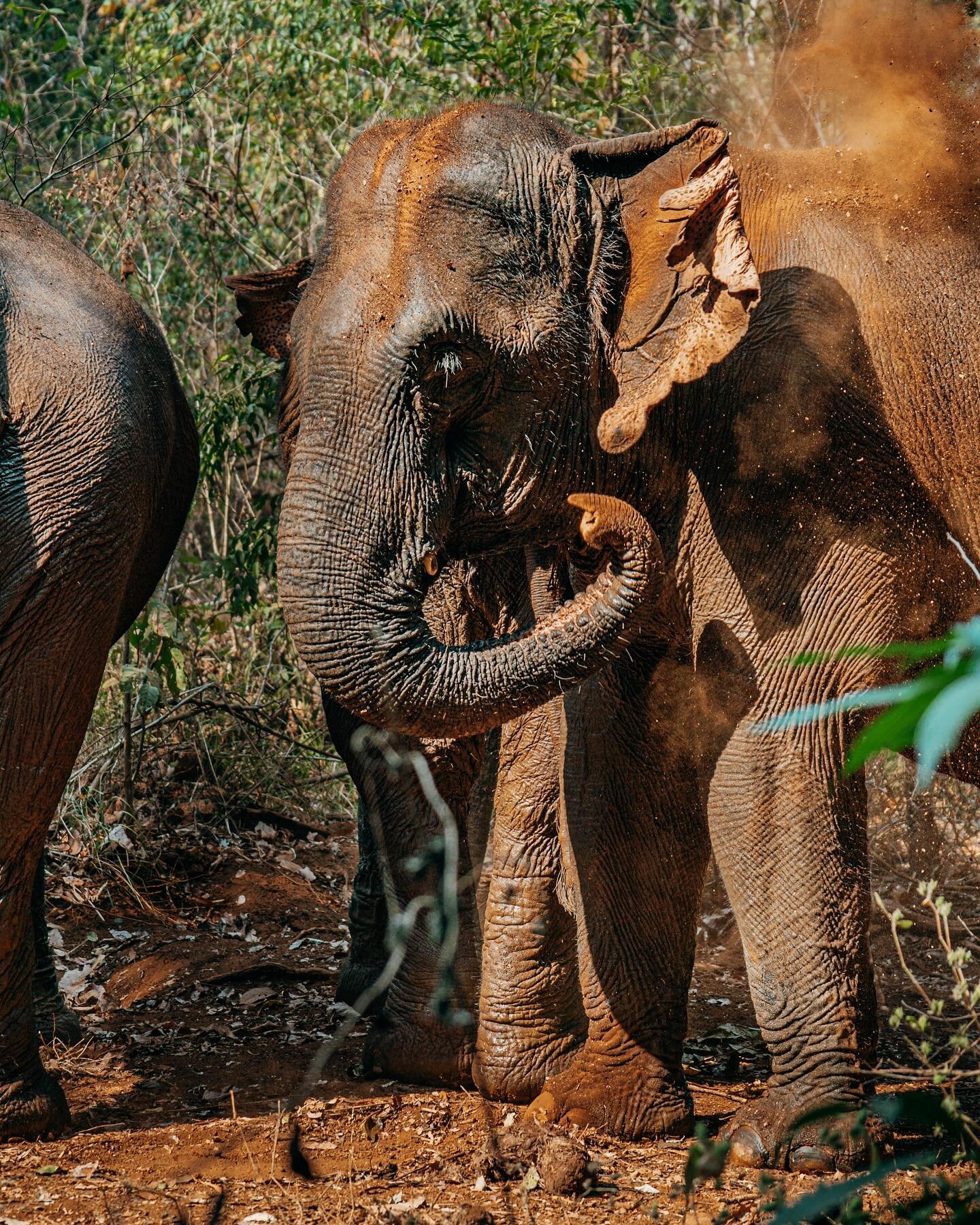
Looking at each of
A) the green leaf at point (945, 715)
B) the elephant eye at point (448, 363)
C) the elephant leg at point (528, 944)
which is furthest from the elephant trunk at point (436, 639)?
the green leaf at point (945, 715)

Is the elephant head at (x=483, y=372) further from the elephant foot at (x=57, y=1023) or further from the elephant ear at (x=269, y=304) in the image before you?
the elephant foot at (x=57, y=1023)

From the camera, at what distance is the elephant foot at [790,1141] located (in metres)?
3.96

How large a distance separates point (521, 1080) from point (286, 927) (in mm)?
1951

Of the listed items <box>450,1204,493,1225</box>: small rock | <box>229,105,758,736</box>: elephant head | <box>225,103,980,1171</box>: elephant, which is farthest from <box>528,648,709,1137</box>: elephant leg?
<box>450,1204,493,1225</box>: small rock

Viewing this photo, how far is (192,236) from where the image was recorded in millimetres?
9805

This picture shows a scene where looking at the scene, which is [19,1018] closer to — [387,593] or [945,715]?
[387,593]

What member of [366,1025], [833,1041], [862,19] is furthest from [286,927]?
[862,19]

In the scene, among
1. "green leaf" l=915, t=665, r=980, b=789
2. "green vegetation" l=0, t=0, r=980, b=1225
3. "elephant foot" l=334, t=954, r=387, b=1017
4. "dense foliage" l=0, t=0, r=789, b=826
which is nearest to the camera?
"green leaf" l=915, t=665, r=980, b=789

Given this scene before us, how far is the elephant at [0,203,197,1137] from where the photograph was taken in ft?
13.9

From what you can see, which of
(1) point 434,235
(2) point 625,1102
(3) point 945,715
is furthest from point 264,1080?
(3) point 945,715

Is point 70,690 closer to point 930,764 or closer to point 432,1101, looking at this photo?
point 432,1101

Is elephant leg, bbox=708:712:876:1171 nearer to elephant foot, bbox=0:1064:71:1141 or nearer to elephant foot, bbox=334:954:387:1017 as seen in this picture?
elephant foot, bbox=0:1064:71:1141

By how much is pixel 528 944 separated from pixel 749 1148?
3.22ft

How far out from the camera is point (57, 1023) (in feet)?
17.1
